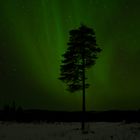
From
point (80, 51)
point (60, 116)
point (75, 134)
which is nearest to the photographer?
point (75, 134)

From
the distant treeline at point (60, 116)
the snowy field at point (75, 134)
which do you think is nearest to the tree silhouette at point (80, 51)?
the snowy field at point (75, 134)

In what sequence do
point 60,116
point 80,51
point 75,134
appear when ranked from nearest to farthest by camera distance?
point 75,134, point 80,51, point 60,116

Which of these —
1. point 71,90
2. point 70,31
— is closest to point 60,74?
point 71,90

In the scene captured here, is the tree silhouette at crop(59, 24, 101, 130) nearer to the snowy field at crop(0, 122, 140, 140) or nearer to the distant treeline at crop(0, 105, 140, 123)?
the snowy field at crop(0, 122, 140, 140)

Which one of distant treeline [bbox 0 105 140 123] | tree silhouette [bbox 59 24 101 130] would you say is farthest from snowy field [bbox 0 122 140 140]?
distant treeline [bbox 0 105 140 123]

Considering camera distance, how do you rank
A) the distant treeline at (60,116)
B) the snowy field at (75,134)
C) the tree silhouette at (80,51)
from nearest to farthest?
1. the snowy field at (75,134)
2. the tree silhouette at (80,51)
3. the distant treeline at (60,116)

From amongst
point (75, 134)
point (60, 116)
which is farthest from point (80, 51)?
point (60, 116)

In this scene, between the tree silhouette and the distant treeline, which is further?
the distant treeline

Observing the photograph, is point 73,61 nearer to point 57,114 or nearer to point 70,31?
point 70,31

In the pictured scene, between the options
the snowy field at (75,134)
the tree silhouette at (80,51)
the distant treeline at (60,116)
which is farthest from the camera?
the distant treeline at (60,116)

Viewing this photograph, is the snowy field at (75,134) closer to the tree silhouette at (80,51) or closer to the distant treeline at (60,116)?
the tree silhouette at (80,51)

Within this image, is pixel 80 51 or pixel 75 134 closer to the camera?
pixel 75 134

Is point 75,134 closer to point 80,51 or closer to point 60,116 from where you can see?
point 80,51

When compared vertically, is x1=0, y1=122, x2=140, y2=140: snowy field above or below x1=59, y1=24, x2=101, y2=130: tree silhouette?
below
